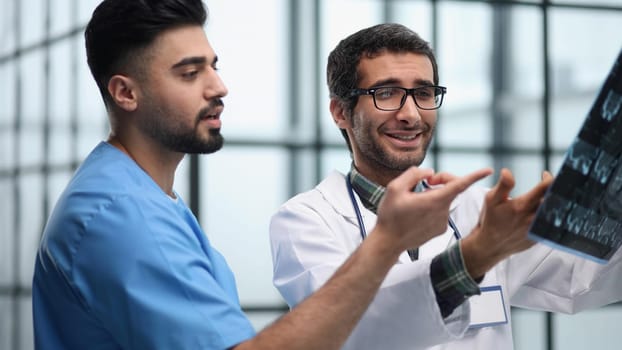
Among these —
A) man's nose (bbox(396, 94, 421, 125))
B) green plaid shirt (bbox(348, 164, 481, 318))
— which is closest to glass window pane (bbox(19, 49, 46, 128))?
man's nose (bbox(396, 94, 421, 125))

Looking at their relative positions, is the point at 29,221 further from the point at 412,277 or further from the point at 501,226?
the point at 501,226

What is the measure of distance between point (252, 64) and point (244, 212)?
86 centimetres

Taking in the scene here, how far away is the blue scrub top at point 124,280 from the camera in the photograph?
3.91 ft

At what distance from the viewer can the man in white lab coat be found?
1457mm

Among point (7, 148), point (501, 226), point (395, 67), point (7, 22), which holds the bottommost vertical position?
point (7, 148)

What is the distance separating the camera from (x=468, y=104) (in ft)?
30.6

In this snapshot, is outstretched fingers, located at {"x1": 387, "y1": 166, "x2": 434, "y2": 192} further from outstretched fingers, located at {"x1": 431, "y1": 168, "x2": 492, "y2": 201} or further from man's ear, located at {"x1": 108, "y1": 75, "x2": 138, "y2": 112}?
man's ear, located at {"x1": 108, "y1": 75, "x2": 138, "y2": 112}

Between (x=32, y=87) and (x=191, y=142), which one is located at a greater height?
(x=191, y=142)

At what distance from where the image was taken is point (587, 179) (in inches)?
43.7

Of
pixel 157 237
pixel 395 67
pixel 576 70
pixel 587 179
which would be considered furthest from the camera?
pixel 576 70

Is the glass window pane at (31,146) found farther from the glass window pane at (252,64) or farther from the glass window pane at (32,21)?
the glass window pane at (252,64)

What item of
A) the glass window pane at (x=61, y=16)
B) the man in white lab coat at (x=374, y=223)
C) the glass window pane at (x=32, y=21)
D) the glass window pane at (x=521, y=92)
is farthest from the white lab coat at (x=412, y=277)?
the glass window pane at (x=521, y=92)

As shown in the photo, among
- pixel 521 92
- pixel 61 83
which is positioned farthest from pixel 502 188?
pixel 521 92

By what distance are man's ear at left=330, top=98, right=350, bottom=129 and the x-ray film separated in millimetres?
760
